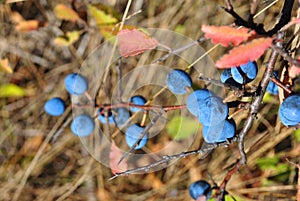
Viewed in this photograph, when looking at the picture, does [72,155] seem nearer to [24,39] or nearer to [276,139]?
[24,39]

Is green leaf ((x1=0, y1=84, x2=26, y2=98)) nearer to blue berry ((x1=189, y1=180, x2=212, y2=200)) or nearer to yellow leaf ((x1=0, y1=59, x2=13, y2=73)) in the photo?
yellow leaf ((x1=0, y1=59, x2=13, y2=73))

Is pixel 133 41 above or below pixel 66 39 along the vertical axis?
above

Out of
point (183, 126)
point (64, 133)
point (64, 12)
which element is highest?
point (64, 12)

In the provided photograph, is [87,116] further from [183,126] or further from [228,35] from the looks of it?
[228,35]

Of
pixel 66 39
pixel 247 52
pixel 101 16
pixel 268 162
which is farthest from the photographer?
pixel 66 39

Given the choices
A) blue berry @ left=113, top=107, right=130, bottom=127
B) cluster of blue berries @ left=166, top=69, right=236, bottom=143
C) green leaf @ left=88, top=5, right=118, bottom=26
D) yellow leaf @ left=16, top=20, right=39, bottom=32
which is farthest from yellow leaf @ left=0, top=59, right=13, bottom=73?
cluster of blue berries @ left=166, top=69, right=236, bottom=143

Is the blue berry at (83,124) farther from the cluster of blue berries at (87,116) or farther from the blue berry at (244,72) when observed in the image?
the blue berry at (244,72)

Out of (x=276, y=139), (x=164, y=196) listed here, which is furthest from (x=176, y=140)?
(x=276, y=139)

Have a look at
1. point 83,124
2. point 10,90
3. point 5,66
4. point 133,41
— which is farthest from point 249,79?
point 10,90
